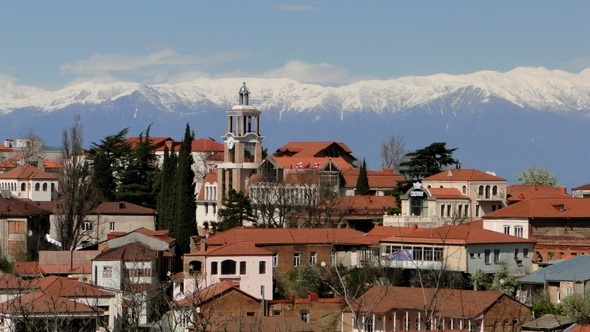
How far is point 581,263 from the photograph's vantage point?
63.6m

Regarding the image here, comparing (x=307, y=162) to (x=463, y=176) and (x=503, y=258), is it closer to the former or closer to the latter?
(x=463, y=176)

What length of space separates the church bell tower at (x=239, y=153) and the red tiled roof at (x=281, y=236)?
23939mm

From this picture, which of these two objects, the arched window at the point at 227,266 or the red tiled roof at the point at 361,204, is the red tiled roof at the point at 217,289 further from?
the red tiled roof at the point at 361,204

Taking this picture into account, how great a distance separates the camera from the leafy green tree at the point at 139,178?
95.2 metres

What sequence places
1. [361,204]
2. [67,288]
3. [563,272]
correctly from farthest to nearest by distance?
[361,204]
[563,272]
[67,288]

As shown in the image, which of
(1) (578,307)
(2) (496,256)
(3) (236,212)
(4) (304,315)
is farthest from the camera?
(3) (236,212)

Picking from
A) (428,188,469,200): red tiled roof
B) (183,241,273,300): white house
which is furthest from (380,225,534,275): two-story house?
(428,188,469,200): red tiled roof

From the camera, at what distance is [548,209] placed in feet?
244

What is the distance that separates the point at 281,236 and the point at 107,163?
1075 inches

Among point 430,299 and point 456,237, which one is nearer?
point 430,299

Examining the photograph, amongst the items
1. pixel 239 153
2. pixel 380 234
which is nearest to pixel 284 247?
pixel 380 234

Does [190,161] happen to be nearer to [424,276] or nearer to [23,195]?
[424,276]

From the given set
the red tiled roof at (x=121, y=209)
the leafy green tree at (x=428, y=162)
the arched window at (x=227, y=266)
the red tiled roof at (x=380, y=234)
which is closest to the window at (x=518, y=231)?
the red tiled roof at (x=380, y=234)

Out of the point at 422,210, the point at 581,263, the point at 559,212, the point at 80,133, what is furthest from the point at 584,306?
the point at 80,133
